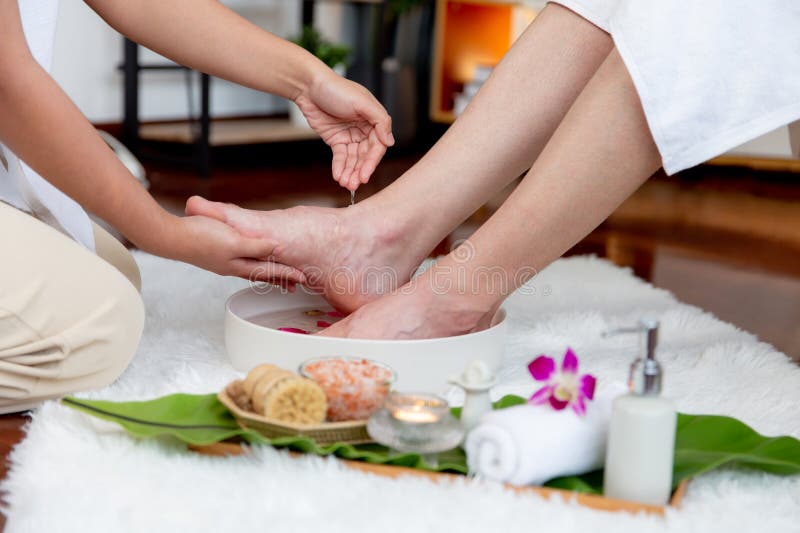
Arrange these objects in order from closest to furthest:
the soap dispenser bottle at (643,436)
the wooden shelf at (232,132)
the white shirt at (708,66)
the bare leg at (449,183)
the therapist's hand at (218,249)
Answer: the soap dispenser bottle at (643,436)
the white shirt at (708,66)
the therapist's hand at (218,249)
the bare leg at (449,183)
the wooden shelf at (232,132)

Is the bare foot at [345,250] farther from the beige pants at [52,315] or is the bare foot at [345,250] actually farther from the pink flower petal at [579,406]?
the pink flower petal at [579,406]

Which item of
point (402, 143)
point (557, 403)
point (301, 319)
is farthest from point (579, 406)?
point (402, 143)

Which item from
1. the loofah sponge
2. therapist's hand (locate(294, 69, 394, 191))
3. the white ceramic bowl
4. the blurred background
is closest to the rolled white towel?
the loofah sponge

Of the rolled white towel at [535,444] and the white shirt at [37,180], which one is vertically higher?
the white shirt at [37,180]

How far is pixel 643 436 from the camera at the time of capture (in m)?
0.81

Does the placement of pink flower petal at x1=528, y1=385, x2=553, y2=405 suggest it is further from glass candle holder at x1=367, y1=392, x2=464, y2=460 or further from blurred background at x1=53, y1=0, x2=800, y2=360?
blurred background at x1=53, y1=0, x2=800, y2=360

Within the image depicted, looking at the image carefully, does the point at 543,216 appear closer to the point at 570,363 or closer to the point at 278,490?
the point at 570,363

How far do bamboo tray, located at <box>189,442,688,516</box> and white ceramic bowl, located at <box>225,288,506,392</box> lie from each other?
21 centimetres

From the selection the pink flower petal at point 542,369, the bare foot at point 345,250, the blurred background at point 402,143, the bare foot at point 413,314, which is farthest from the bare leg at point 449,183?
the blurred background at point 402,143

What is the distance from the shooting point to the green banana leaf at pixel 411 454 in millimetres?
899

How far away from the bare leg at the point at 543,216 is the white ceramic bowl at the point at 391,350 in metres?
0.05

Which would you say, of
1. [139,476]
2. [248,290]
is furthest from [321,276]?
[139,476]

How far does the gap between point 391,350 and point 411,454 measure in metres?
0.24

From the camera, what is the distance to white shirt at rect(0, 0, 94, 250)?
1.20 metres
